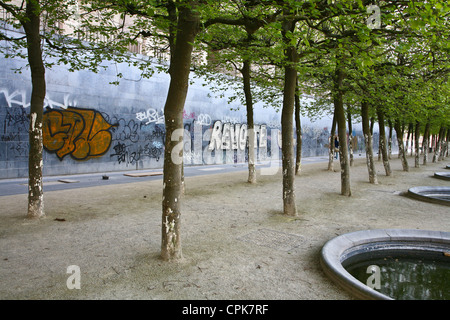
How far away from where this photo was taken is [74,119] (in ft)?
52.4

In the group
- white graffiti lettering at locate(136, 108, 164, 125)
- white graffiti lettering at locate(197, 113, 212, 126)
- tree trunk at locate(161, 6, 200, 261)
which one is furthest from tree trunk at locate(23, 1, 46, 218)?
white graffiti lettering at locate(197, 113, 212, 126)

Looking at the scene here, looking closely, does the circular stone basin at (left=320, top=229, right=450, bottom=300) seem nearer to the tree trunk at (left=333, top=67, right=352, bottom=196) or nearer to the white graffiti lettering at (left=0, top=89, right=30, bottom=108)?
the tree trunk at (left=333, top=67, right=352, bottom=196)

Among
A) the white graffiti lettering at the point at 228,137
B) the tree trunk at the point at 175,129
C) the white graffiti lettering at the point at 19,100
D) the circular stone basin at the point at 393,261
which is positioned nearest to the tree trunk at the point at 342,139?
the circular stone basin at the point at 393,261

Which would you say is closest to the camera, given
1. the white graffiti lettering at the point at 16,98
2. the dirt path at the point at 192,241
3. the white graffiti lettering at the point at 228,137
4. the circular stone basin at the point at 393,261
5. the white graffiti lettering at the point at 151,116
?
the dirt path at the point at 192,241

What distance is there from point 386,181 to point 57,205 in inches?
535

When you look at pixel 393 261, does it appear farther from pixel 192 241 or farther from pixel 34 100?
pixel 34 100

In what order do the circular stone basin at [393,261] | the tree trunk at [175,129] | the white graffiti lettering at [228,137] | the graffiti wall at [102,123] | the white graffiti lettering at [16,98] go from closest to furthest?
the circular stone basin at [393,261]
the tree trunk at [175,129]
the white graffiti lettering at [16,98]
the graffiti wall at [102,123]
the white graffiti lettering at [228,137]

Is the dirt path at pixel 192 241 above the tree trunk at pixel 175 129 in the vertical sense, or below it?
below

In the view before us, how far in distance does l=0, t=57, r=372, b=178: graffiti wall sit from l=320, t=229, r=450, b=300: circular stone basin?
7473 millimetres

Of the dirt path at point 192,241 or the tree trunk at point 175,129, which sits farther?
the tree trunk at point 175,129

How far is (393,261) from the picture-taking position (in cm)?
589

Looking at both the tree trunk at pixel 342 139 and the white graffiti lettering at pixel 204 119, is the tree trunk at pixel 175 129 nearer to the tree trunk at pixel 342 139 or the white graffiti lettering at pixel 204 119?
the tree trunk at pixel 342 139

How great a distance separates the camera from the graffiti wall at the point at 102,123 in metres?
14.1

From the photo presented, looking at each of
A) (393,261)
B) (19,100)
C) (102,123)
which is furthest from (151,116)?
(393,261)
